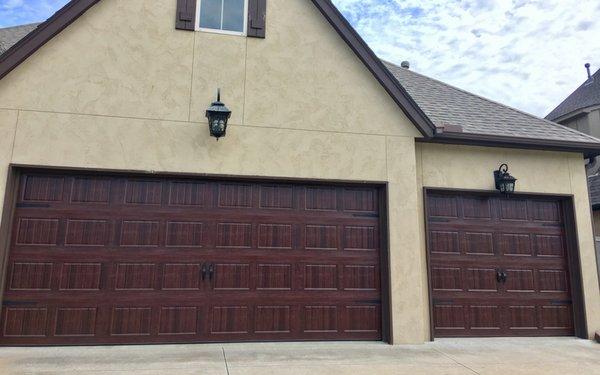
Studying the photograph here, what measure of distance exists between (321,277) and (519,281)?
3.79 metres

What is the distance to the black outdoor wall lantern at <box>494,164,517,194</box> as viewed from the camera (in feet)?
24.0

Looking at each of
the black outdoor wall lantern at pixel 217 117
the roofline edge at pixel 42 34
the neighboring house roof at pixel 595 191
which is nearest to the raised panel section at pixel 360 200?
the black outdoor wall lantern at pixel 217 117

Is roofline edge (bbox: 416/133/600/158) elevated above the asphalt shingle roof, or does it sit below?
below

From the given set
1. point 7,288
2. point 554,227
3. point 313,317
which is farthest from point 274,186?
point 554,227

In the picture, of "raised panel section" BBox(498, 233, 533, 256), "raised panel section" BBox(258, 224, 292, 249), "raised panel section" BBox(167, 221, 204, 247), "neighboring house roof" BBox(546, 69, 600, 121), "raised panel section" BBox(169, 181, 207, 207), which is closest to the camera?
"raised panel section" BBox(167, 221, 204, 247)

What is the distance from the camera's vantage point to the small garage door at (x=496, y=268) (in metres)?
7.09

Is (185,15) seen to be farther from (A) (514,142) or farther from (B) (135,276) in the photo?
(A) (514,142)

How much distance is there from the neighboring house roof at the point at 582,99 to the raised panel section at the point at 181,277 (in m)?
16.4

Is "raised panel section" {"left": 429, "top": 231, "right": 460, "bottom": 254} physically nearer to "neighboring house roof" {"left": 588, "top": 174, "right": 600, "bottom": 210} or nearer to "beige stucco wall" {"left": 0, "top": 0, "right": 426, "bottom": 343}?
"beige stucco wall" {"left": 0, "top": 0, "right": 426, "bottom": 343}

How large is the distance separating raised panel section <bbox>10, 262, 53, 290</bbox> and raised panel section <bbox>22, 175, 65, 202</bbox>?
99 centimetres

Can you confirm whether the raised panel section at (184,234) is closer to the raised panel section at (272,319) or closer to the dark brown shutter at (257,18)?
the raised panel section at (272,319)

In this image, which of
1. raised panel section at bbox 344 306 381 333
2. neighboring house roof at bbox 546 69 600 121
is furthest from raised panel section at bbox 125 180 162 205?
neighboring house roof at bbox 546 69 600 121

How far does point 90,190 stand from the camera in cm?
622

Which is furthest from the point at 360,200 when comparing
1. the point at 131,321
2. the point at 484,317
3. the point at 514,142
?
the point at 131,321
